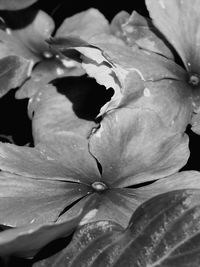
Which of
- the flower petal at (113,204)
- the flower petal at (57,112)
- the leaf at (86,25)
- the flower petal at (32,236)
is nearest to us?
the flower petal at (32,236)

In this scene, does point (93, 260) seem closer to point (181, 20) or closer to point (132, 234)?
point (132, 234)

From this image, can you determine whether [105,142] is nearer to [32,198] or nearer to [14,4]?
[32,198]

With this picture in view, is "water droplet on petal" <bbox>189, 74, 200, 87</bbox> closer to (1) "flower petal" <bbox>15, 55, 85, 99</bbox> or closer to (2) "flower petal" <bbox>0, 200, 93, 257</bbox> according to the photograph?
(1) "flower petal" <bbox>15, 55, 85, 99</bbox>

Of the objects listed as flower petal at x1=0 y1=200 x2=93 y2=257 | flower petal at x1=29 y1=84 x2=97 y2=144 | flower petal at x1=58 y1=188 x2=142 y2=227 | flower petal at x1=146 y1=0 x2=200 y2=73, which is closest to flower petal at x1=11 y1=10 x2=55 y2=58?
flower petal at x1=29 y1=84 x2=97 y2=144

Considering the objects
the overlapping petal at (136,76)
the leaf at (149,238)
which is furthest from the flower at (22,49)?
the leaf at (149,238)

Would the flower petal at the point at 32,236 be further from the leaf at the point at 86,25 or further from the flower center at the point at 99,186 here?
the leaf at the point at 86,25

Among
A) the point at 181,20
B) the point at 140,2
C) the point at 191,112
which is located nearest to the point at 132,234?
the point at 191,112

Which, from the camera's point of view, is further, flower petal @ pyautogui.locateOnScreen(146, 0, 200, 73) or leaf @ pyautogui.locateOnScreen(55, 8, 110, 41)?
leaf @ pyautogui.locateOnScreen(55, 8, 110, 41)
